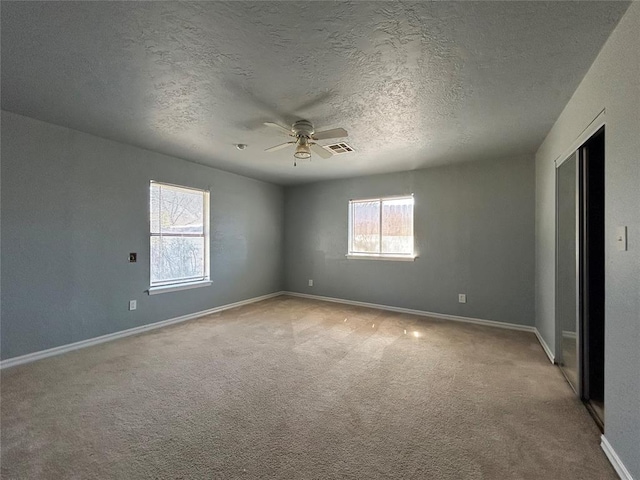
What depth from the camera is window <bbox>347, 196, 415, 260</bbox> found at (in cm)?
484

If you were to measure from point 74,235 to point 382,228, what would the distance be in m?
4.37

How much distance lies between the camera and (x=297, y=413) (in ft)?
6.58

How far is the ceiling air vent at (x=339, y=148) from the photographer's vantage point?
3.51 meters

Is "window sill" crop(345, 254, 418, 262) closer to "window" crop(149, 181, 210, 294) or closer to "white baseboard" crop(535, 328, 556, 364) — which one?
"white baseboard" crop(535, 328, 556, 364)

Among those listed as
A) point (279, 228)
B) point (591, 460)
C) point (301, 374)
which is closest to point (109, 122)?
point (301, 374)

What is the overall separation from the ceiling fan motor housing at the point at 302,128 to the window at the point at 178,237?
237 cm

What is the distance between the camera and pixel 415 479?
145cm

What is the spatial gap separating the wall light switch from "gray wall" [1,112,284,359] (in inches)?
182

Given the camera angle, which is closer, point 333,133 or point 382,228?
point 333,133

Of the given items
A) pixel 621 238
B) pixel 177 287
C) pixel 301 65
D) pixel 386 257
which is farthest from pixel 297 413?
pixel 386 257

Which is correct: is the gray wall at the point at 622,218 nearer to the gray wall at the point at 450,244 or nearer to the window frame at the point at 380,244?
the gray wall at the point at 450,244

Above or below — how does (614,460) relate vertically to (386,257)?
below

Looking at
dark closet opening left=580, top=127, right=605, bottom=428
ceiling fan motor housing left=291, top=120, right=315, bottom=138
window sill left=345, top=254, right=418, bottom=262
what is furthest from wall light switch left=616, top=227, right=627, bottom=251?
window sill left=345, top=254, right=418, bottom=262

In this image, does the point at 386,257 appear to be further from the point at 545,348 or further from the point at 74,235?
the point at 74,235
